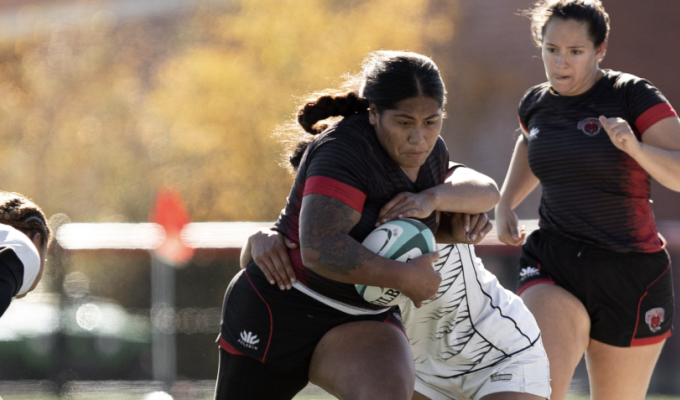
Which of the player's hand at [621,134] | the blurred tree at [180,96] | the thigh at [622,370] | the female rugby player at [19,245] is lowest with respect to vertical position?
the blurred tree at [180,96]

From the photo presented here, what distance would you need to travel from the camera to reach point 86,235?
7707 mm

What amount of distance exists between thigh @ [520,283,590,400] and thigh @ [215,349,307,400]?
120 centimetres

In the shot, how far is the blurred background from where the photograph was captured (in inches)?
605

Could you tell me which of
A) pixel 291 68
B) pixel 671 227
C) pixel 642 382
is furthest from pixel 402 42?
pixel 642 382

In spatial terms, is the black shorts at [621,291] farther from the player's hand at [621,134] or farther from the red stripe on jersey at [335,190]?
the red stripe on jersey at [335,190]

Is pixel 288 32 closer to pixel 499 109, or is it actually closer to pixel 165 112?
pixel 165 112

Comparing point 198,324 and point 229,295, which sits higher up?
point 229,295

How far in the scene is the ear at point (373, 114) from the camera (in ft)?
8.73

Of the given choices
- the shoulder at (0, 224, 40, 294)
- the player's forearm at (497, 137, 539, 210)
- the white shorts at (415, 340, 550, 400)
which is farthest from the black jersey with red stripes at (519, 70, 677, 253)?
the shoulder at (0, 224, 40, 294)

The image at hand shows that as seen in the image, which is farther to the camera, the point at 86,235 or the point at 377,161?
the point at 86,235

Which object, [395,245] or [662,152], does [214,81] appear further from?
[395,245]

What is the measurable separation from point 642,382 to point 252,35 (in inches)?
523

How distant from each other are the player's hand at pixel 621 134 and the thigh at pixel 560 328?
2.45 ft

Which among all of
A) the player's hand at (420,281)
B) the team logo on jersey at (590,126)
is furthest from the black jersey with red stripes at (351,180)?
the team logo on jersey at (590,126)
